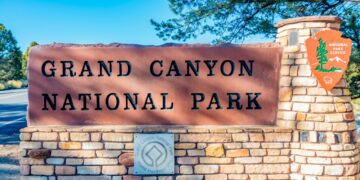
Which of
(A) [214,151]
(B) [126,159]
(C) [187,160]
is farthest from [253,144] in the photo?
(B) [126,159]

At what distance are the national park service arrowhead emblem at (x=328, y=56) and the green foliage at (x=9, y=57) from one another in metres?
33.9

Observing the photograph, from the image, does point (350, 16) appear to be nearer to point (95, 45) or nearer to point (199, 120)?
point (199, 120)

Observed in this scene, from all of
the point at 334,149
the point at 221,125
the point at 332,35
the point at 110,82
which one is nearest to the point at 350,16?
the point at 332,35

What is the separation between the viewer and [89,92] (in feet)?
12.8

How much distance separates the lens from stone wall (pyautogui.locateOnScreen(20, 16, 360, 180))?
3.71 m

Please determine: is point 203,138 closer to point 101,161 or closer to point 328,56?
point 101,161

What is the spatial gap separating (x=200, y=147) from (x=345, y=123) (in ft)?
5.68

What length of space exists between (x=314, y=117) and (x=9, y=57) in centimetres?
3574

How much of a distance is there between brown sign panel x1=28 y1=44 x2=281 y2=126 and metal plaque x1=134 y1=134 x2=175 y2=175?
0.21 metres

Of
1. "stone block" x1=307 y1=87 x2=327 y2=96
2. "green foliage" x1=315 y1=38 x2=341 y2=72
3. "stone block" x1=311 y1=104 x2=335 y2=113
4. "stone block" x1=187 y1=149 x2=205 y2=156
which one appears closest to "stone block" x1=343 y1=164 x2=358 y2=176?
"stone block" x1=311 y1=104 x2=335 y2=113

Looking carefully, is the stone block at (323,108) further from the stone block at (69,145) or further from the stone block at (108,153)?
the stone block at (69,145)

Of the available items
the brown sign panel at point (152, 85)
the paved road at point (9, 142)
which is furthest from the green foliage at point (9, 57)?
the brown sign panel at point (152, 85)

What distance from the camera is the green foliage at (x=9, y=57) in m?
32.1

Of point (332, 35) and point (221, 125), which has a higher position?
point (332, 35)
